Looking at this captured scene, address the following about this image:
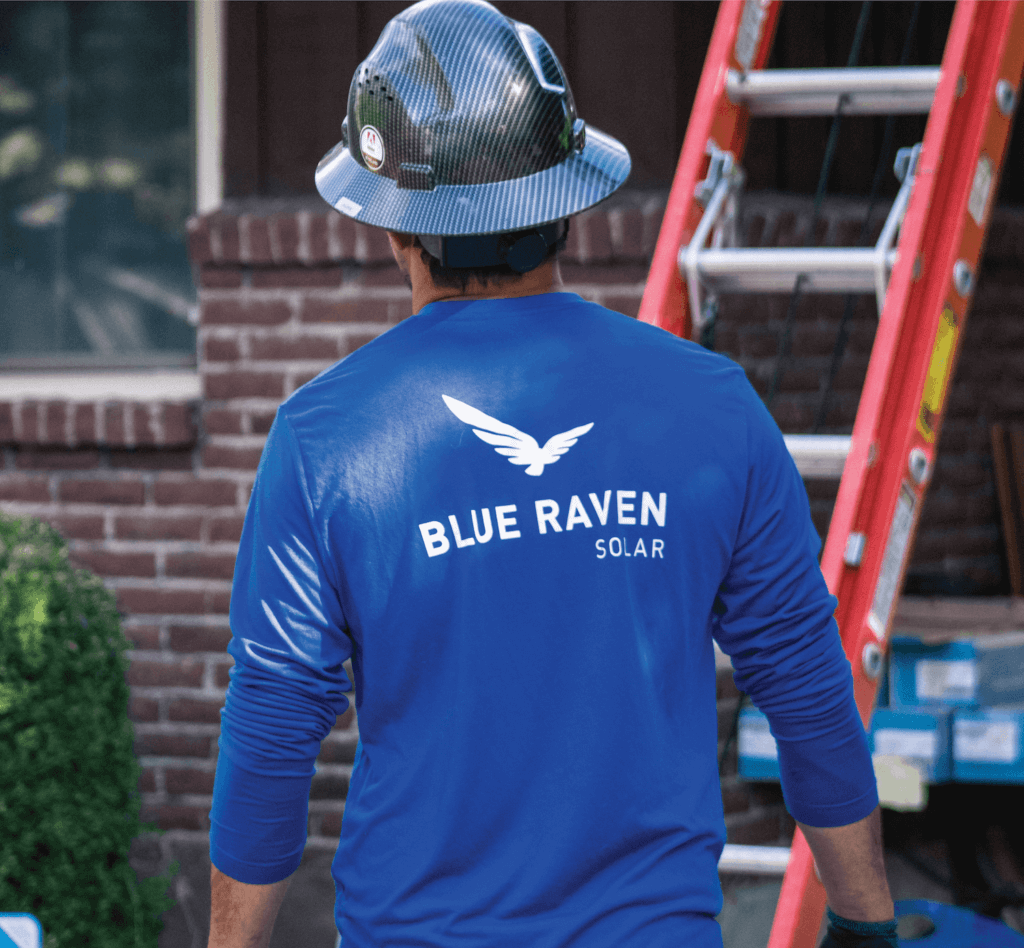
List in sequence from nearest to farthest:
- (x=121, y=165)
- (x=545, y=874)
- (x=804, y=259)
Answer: (x=545, y=874) → (x=804, y=259) → (x=121, y=165)

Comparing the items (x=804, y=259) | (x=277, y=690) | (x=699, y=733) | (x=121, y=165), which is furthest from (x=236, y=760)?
(x=121, y=165)

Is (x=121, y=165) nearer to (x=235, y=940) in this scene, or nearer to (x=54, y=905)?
(x=54, y=905)

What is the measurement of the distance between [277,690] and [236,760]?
104mm

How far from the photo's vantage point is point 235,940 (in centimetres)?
128

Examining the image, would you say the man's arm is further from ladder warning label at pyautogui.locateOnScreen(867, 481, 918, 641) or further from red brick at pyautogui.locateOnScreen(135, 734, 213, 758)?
red brick at pyautogui.locateOnScreen(135, 734, 213, 758)

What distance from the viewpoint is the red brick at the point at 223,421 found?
3500mm

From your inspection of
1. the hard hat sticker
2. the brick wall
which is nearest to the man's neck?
the hard hat sticker

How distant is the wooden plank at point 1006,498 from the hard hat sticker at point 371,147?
3.32 meters

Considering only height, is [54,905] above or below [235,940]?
below

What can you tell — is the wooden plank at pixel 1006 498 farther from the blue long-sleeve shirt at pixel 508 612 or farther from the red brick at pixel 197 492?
the blue long-sleeve shirt at pixel 508 612

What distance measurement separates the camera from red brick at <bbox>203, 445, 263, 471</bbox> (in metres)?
3.49

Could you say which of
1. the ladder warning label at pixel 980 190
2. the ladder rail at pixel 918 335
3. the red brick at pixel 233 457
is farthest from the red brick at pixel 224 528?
the ladder warning label at pixel 980 190

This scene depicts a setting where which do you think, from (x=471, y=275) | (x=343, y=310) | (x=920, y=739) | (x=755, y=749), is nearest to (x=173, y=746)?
(x=343, y=310)

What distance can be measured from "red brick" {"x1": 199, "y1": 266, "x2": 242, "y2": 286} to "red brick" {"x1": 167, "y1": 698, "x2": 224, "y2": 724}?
1271 millimetres
